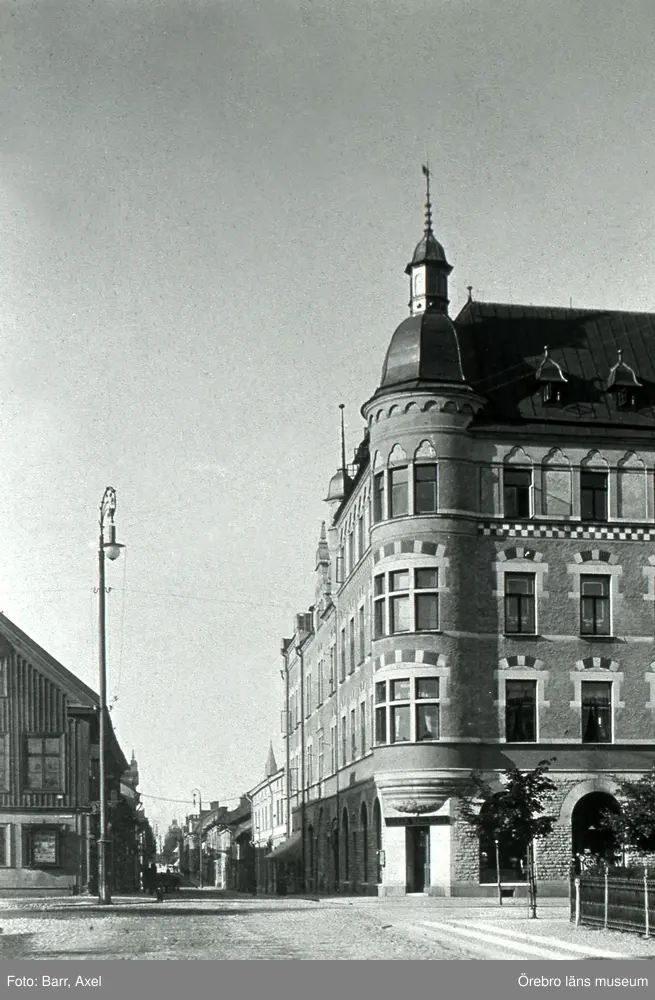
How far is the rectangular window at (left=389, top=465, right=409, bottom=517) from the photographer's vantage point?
51875mm

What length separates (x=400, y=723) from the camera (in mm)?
51312

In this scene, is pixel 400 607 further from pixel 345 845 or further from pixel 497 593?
pixel 345 845

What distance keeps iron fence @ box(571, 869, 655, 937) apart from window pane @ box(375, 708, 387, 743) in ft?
63.0

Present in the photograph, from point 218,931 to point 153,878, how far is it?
3373 cm

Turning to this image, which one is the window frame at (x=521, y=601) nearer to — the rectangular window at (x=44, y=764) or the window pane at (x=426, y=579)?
the window pane at (x=426, y=579)

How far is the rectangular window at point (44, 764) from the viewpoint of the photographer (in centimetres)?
5847


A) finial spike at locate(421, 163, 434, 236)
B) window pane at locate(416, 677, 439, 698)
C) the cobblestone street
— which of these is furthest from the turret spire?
the cobblestone street

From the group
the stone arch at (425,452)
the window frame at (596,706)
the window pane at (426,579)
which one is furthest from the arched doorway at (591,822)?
the stone arch at (425,452)

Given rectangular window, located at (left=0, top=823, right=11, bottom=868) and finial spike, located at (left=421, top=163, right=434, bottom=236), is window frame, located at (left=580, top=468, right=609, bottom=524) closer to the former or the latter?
finial spike, located at (left=421, top=163, right=434, bottom=236)

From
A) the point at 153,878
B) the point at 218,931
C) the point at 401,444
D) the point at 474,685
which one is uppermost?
the point at 401,444

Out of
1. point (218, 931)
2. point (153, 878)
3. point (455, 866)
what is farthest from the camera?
point (153, 878)

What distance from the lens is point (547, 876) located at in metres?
50.4
